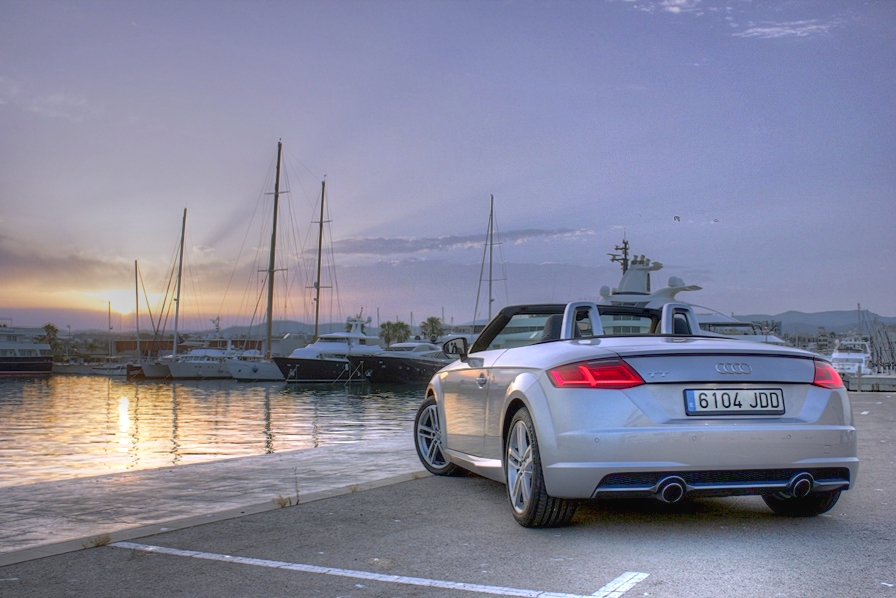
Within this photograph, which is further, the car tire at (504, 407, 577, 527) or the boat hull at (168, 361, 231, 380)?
the boat hull at (168, 361, 231, 380)

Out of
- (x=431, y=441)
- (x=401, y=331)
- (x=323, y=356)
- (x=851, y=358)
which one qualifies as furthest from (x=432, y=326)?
(x=431, y=441)

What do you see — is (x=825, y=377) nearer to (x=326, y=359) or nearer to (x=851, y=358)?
(x=851, y=358)

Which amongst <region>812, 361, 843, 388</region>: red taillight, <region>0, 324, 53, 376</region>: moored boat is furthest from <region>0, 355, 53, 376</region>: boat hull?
<region>812, 361, 843, 388</region>: red taillight

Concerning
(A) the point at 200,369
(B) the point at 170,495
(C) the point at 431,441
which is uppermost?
(C) the point at 431,441

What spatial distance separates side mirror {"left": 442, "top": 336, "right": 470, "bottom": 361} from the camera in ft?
22.2

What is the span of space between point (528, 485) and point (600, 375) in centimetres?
85

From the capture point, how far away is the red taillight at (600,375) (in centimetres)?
457

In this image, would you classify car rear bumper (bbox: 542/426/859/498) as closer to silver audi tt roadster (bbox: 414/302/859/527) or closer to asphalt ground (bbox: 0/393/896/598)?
silver audi tt roadster (bbox: 414/302/859/527)

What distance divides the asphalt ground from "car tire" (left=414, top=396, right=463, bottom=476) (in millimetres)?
1314

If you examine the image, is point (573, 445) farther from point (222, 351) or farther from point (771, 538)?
point (222, 351)

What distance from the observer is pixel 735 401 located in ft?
15.2

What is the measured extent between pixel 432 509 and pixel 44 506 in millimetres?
2897

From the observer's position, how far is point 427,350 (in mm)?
78250

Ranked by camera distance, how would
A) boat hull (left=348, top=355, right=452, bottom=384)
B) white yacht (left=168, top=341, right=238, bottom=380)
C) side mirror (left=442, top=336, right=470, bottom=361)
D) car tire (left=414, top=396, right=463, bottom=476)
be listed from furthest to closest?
white yacht (left=168, top=341, right=238, bottom=380) < boat hull (left=348, top=355, right=452, bottom=384) < car tire (left=414, top=396, right=463, bottom=476) < side mirror (left=442, top=336, right=470, bottom=361)
